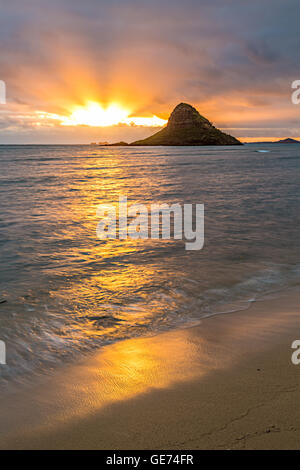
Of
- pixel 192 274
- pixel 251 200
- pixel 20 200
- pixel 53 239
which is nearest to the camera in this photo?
pixel 192 274

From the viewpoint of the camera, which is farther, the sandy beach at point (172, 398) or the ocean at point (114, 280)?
the ocean at point (114, 280)

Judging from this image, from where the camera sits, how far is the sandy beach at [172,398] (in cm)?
232

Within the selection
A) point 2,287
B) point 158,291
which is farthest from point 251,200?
point 2,287

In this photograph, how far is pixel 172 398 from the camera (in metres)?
2.80

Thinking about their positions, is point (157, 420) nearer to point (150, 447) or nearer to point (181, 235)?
point (150, 447)

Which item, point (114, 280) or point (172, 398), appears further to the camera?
point (114, 280)

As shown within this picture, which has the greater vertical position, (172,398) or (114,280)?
(114,280)

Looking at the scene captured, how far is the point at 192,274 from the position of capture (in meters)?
6.70

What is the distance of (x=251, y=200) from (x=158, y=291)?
12.9 m

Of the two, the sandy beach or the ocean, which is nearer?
the sandy beach

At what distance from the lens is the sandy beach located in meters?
2.32
